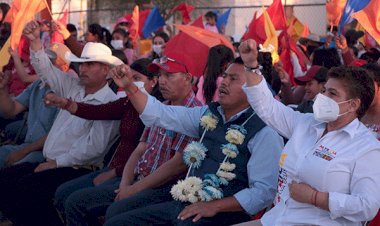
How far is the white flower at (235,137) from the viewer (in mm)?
4812

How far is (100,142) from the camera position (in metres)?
6.56

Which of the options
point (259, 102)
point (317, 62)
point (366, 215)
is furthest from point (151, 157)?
point (317, 62)

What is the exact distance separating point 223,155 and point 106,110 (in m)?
1.77

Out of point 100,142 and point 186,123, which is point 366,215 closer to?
point 186,123

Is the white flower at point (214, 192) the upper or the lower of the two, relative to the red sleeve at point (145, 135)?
upper

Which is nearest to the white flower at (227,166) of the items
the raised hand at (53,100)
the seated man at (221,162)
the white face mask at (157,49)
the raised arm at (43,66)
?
the seated man at (221,162)

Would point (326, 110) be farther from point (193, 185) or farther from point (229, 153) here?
point (193, 185)

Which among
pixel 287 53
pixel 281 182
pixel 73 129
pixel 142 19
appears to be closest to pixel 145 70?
pixel 73 129

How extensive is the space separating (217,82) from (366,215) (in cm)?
260

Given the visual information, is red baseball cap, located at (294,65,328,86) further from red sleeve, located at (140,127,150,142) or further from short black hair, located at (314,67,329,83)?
red sleeve, located at (140,127,150,142)

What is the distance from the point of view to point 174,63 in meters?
5.68

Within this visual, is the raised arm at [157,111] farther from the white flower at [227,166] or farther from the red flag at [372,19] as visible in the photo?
the red flag at [372,19]

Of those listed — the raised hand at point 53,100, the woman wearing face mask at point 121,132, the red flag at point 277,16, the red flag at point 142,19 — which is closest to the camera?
the raised hand at point 53,100

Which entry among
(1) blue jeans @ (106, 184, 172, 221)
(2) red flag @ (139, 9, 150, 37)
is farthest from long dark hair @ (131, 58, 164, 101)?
(2) red flag @ (139, 9, 150, 37)
